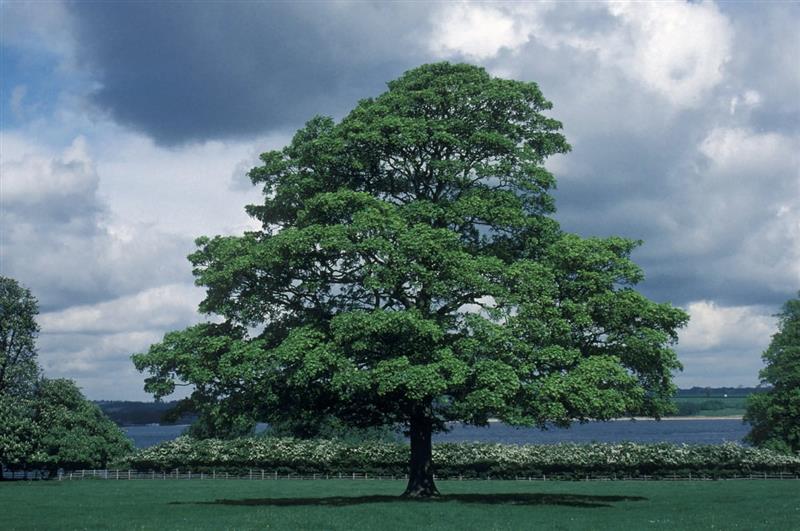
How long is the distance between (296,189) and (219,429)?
35.6ft

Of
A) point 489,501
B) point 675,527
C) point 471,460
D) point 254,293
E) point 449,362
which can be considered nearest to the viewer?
point 675,527

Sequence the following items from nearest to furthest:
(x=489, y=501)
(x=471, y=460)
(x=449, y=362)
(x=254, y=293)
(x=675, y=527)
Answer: (x=675, y=527), (x=449, y=362), (x=254, y=293), (x=489, y=501), (x=471, y=460)

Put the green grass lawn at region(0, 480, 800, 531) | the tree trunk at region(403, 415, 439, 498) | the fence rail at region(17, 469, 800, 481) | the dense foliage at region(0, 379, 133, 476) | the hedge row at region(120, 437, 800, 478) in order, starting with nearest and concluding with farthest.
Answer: the green grass lawn at region(0, 480, 800, 531) < the tree trunk at region(403, 415, 439, 498) < the hedge row at region(120, 437, 800, 478) < the fence rail at region(17, 469, 800, 481) < the dense foliage at region(0, 379, 133, 476)

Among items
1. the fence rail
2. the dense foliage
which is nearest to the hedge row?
the fence rail

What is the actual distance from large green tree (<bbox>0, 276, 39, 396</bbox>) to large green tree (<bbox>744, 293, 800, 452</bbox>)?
219ft

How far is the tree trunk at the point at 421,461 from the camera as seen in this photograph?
124 ft

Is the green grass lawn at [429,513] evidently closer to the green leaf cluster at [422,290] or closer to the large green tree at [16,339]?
the green leaf cluster at [422,290]

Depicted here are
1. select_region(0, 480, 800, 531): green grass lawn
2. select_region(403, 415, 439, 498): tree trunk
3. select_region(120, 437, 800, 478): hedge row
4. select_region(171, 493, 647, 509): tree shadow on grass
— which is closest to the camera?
select_region(0, 480, 800, 531): green grass lawn

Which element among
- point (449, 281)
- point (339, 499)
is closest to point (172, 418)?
point (339, 499)

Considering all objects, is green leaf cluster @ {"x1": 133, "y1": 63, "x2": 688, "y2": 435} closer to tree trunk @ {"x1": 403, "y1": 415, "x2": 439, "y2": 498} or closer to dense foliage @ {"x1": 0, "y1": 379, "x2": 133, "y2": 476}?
tree trunk @ {"x1": 403, "y1": 415, "x2": 439, "y2": 498}

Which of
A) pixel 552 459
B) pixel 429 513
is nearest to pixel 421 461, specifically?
pixel 429 513

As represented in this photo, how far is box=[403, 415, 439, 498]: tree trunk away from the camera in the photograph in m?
37.8

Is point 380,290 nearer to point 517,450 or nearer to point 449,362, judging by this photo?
point 449,362

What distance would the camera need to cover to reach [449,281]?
33906mm
